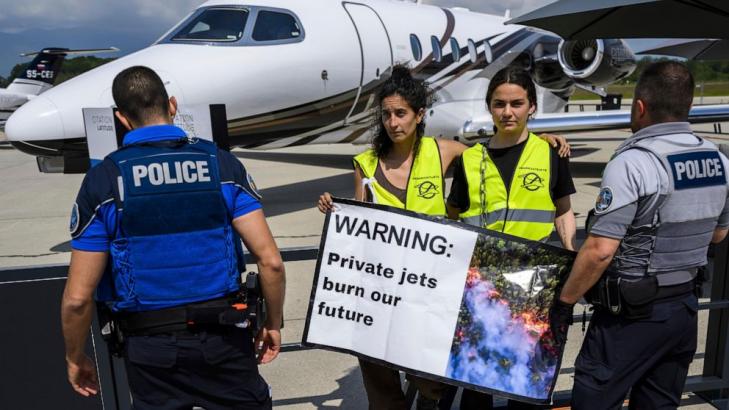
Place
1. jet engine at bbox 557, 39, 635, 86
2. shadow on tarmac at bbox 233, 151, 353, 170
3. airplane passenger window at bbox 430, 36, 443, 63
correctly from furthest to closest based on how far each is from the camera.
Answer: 1. shadow on tarmac at bbox 233, 151, 353, 170
2. jet engine at bbox 557, 39, 635, 86
3. airplane passenger window at bbox 430, 36, 443, 63

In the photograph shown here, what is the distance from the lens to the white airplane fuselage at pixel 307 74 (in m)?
6.32

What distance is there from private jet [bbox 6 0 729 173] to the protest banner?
5.11 m

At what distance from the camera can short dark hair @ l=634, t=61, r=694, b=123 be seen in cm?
212

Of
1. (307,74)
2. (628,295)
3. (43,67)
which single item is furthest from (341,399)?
(43,67)

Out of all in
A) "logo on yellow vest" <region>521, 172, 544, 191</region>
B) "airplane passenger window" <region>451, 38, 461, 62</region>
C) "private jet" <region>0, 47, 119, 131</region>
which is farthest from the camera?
"private jet" <region>0, 47, 119, 131</region>

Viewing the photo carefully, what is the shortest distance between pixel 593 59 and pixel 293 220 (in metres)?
8.17

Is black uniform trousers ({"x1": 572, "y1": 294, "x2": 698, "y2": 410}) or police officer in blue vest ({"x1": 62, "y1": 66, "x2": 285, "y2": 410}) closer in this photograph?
police officer in blue vest ({"x1": 62, "y1": 66, "x2": 285, "y2": 410})

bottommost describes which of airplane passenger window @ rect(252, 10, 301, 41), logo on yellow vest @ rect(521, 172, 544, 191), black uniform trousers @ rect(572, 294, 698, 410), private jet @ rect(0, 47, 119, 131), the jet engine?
black uniform trousers @ rect(572, 294, 698, 410)

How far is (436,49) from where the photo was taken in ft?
35.2

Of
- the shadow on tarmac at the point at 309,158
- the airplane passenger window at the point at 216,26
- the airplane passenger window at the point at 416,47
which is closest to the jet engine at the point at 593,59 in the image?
the airplane passenger window at the point at 416,47

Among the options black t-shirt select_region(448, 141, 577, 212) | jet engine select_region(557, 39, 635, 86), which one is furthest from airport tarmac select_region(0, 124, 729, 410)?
jet engine select_region(557, 39, 635, 86)

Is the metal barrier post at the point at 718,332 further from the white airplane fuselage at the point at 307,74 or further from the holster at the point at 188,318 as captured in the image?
the white airplane fuselage at the point at 307,74

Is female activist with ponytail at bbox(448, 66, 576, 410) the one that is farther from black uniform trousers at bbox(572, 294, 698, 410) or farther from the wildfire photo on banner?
black uniform trousers at bbox(572, 294, 698, 410)

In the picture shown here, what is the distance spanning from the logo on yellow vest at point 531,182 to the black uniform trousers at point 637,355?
58 centimetres
